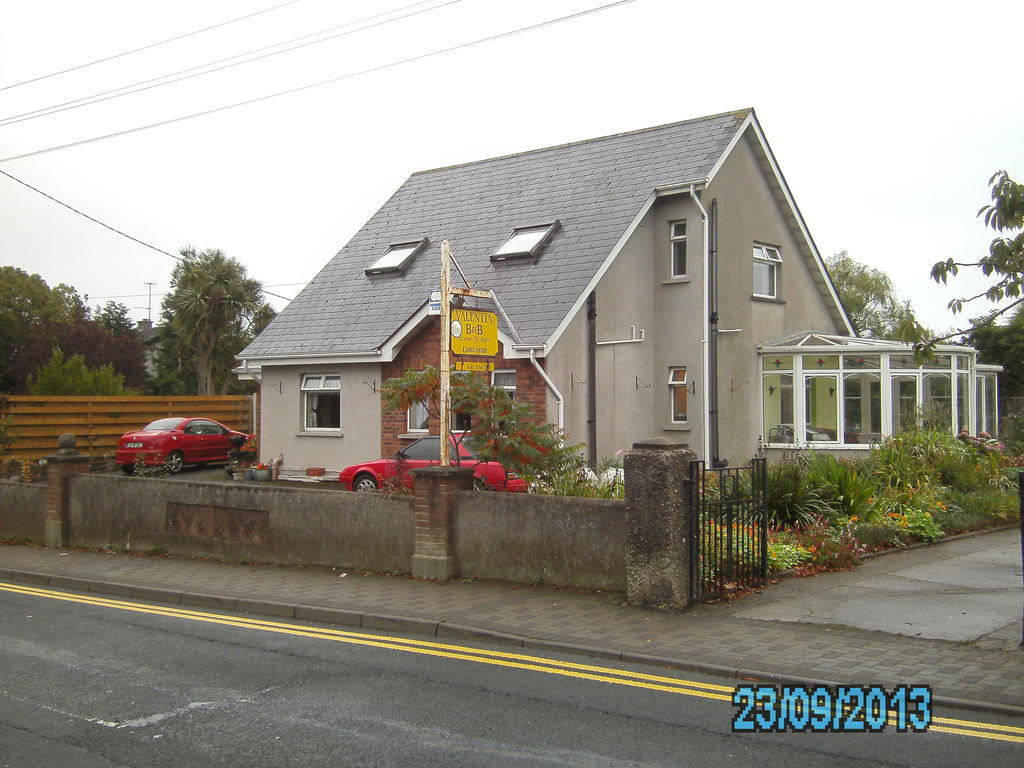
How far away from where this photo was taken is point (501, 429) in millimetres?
11711

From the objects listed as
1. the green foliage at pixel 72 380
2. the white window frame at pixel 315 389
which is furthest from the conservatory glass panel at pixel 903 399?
the green foliage at pixel 72 380

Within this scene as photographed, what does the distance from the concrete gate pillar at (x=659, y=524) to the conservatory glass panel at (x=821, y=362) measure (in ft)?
43.9

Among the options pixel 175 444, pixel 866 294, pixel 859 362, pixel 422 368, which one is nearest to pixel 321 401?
pixel 422 368

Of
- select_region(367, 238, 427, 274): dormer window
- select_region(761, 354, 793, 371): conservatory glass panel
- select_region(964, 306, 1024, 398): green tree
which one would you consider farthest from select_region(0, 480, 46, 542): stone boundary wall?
select_region(964, 306, 1024, 398): green tree

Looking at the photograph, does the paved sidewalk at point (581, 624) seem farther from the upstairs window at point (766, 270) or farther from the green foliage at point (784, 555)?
the upstairs window at point (766, 270)

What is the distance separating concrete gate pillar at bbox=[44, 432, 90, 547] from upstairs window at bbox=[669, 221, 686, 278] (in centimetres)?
1316

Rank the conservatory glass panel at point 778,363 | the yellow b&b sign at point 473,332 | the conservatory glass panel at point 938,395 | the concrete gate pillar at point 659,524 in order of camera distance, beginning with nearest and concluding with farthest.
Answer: the concrete gate pillar at point 659,524 → the yellow b&b sign at point 473,332 → the conservatory glass panel at point 938,395 → the conservatory glass panel at point 778,363

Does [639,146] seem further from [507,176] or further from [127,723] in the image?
[127,723]

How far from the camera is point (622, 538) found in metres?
9.95

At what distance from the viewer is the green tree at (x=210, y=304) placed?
46094mm

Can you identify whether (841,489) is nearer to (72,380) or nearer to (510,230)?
(510,230)
